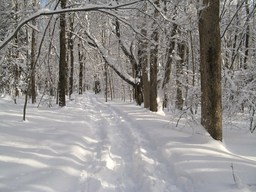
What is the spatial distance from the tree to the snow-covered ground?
20.8 inches

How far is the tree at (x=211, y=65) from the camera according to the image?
8469 millimetres

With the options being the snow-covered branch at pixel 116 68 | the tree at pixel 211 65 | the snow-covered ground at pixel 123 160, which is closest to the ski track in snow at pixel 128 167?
the snow-covered ground at pixel 123 160

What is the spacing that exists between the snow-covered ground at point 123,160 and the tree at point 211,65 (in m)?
0.53

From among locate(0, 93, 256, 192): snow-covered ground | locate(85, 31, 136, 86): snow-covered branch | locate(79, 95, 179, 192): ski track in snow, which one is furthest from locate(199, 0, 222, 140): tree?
locate(85, 31, 136, 86): snow-covered branch

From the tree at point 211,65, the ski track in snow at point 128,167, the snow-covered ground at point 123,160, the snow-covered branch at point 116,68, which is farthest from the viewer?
the snow-covered branch at point 116,68

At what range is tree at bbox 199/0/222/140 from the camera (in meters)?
8.47

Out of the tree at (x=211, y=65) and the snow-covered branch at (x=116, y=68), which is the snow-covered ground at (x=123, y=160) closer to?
the tree at (x=211, y=65)

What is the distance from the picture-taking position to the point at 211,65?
852 centimetres

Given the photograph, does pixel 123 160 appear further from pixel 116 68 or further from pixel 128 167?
pixel 116 68

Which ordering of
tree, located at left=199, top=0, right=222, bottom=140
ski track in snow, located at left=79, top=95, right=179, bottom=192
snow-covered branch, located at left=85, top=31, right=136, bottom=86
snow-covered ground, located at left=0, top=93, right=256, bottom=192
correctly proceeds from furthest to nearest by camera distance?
snow-covered branch, located at left=85, top=31, right=136, bottom=86 < tree, located at left=199, top=0, right=222, bottom=140 < ski track in snow, located at left=79, top=95, right=179, bottom=192 < snow-covered ground, located at left=0, top=93, right=256, bottom=192

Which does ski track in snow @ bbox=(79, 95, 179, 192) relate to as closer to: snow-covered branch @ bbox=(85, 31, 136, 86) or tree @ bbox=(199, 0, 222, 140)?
tree @ bbox=(199, 0, 222, 140)

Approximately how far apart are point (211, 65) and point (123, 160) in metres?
3.31

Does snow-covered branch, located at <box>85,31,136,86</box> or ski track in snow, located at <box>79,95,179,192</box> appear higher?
snow-covered branch, located at <box>85,31,136,86</box>

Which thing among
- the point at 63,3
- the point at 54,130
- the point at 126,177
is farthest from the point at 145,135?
the point at 63,3
